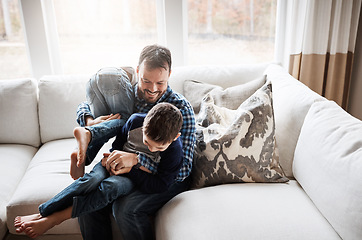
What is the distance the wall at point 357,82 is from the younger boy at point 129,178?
1.78 metres

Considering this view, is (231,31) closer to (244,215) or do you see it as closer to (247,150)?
(247,150)

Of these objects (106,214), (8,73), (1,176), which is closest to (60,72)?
(8,73)

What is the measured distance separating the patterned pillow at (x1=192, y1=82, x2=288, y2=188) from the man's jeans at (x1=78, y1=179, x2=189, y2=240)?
20cm

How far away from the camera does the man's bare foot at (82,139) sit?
1.30 metres

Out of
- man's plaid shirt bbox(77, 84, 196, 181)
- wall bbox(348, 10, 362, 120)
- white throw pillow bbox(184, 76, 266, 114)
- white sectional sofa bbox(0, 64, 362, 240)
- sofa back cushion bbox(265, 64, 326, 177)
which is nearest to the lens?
white sectional sofa bbox(0, 64, 362, 240)

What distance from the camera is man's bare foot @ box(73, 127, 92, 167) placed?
51.3 inches

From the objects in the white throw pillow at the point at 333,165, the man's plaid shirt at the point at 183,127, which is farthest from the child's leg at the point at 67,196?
the white throw pillow at the point at 333,165

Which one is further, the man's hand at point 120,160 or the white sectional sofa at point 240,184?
the man's hand at point 120,160

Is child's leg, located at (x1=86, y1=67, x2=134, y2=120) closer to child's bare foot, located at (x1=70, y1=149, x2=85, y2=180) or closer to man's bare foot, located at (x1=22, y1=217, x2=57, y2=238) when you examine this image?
child's bare foot, located at (x1=70, y1=149, x2=85, y2=180)

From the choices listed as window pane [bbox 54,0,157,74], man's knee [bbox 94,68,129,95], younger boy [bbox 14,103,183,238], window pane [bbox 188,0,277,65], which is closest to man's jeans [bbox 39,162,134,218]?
younger boy [bbox 14,103,183,238]

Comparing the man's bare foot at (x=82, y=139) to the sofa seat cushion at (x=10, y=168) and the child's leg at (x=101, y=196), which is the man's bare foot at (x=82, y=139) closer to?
the child's leg at (x=101, y=196)

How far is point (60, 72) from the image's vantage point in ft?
8.66

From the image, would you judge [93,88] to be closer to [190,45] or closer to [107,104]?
[107,104]

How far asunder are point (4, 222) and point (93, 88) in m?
0.76
